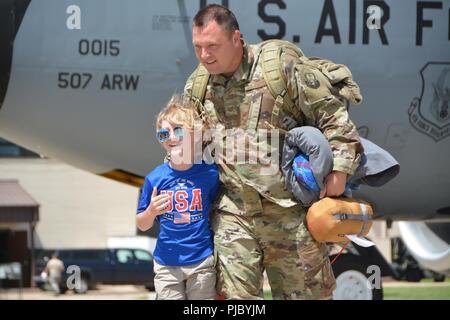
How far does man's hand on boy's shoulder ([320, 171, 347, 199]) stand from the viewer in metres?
4.51

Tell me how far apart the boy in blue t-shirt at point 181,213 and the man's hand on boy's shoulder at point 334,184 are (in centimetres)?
55

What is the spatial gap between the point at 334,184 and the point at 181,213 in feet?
2.42

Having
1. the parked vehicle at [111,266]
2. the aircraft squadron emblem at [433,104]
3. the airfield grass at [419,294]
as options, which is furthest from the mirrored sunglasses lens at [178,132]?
the parked vehicle at [111,266]

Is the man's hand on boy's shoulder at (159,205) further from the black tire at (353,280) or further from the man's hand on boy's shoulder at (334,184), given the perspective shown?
the black tire at (353,280)

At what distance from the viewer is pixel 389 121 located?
765cm

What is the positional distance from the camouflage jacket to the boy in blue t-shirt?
0.39 ft

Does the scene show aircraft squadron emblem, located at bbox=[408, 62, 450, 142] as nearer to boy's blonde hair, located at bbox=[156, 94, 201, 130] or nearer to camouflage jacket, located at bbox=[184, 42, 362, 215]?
camouflage jacket, located at bbox=[184, 42, 362, 215]

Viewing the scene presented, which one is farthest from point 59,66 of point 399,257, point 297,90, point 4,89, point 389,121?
point 399,257

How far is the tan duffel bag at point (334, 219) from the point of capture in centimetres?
441

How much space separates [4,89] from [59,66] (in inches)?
17.4

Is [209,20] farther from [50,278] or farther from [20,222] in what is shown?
[20,222]

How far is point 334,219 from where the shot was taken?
440 centimetres

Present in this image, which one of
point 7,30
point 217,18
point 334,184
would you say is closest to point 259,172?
point 334,184

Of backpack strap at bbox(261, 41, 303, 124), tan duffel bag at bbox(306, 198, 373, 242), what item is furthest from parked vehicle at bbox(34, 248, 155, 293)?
tan duffel bag at bbox(306, 198, 373, 242)
